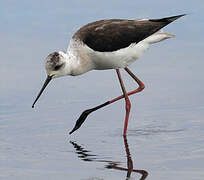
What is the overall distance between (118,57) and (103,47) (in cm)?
33

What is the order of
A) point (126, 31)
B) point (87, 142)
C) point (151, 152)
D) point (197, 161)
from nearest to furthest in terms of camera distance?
point (197, 161), point (151, 152), point (87, 142), point (126, 31)

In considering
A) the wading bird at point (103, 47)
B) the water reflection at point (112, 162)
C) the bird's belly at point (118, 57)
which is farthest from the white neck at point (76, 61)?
the water reflection at point (112, 162)

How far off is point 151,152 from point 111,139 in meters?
1.25

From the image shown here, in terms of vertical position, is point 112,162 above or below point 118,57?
below

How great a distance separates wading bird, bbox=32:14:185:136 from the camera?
32.5 ft

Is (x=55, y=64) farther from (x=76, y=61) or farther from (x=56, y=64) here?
(x=76, y=61)

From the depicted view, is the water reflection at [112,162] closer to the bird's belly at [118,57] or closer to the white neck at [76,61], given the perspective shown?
the white neck at [76,61]

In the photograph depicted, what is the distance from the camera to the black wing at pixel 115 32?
9961 millimetres

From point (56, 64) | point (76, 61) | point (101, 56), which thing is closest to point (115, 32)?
point (101, 56)

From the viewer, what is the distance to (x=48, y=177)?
747cm

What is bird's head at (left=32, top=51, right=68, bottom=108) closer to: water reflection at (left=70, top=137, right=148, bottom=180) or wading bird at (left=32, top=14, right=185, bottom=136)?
wading bird at (left=32, top=14, right=185, bottom=136)

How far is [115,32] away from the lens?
33.5 ft

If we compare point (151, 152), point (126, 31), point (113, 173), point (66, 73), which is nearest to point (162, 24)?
point (126, 31)

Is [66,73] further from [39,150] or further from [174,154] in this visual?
[174,154]
